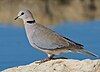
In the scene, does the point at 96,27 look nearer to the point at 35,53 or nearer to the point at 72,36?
the point at 72,36

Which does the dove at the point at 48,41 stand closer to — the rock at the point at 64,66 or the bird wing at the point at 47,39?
the bird wing at the point at 47,39

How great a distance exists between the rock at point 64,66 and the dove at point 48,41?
28 centimetres

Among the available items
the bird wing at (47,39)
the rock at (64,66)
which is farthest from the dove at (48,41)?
the rock at (64,66)

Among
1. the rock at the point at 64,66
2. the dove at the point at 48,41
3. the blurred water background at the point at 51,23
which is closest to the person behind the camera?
the rock at the point at 64,66

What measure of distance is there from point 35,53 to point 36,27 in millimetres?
4792

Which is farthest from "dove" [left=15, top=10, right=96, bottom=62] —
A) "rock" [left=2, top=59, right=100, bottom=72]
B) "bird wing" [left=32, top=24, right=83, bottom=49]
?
"rock" [left=2, top=59, right=100, bottom=72]

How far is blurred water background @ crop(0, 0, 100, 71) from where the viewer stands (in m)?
15.1

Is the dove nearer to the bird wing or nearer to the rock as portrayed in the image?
the bird wing

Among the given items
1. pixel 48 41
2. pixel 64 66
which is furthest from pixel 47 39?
pixel 64 66

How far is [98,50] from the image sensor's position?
15172 mm

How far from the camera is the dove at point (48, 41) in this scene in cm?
1048

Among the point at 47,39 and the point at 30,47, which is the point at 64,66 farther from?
the point at 30,47

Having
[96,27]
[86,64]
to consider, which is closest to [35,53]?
[96,27]

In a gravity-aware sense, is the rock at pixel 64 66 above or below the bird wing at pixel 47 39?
below
